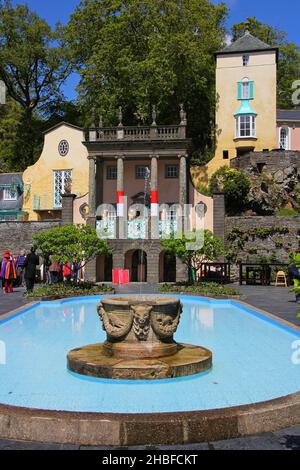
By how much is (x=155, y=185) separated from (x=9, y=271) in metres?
13.2

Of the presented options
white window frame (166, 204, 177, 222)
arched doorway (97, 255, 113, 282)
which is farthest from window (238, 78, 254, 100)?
arched doorway (97, 255, 113, 282)

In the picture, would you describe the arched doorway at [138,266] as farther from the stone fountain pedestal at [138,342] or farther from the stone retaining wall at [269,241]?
the stone fountain pedestal at [138,342]

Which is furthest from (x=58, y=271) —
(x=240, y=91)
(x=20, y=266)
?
(x=240, y=91)

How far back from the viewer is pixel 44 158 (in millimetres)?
40531

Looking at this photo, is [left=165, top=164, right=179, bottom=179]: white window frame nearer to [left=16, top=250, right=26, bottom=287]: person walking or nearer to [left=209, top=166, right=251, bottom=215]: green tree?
[left=209, top=166, right=251, bottom=215]: green tree

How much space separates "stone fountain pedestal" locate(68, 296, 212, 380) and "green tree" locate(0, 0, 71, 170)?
4195 centimetres

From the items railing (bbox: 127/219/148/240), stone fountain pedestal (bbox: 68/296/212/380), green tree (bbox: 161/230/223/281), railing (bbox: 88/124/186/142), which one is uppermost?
railing (bbox: 88/124/186/142)

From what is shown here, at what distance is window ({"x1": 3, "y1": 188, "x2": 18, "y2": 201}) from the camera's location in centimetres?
4253

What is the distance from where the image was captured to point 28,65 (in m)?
47.2

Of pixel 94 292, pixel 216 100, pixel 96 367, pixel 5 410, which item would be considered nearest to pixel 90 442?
pixel 5 410

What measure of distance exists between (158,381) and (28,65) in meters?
44.6

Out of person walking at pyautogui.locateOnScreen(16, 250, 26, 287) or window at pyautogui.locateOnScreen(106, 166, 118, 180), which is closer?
person walking at pyautogui.locateOnScreen(16, 250, 26, 287)

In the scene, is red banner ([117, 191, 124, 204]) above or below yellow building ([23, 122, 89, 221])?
below

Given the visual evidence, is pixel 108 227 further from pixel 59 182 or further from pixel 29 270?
pixel 29 270
